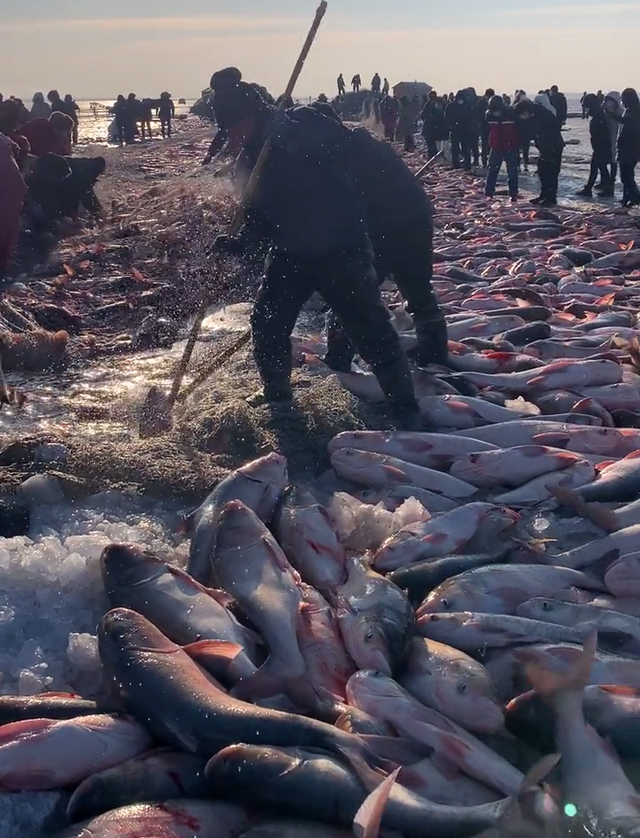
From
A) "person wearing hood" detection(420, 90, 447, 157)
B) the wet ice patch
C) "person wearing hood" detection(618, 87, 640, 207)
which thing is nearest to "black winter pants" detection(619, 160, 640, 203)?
"person wearing hood" detection(618, 87, 640, 207)

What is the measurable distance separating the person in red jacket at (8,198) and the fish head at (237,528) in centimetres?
319

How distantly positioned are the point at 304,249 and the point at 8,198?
2200mm

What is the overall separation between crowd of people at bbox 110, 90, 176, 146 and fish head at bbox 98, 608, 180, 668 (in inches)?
1643

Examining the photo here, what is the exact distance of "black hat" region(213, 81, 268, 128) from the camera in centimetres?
641

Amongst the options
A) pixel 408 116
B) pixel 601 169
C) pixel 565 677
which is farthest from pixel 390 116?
pixel 565 677

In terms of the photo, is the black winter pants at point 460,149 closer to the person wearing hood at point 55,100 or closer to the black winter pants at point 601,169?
the black winter pants at point 601,169

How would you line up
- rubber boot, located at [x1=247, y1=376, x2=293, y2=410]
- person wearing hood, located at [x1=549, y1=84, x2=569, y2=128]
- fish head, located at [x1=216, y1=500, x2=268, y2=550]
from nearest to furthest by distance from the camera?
fish head, located at [x1=216, y1=500, x2=268, y2=550] < rubber boot, located at [x1=247, y1=376, x2=293, y2=410] < person wearing hood, located at [x1=549, y1=84, x2=569, y2=128]

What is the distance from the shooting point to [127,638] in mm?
3512

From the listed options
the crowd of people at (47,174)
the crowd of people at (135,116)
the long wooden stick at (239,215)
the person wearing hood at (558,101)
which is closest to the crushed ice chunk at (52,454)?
the long wooden stick at (239,215)

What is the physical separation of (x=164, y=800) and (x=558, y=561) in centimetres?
241

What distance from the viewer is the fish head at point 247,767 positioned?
9.51ft

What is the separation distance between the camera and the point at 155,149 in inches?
1516

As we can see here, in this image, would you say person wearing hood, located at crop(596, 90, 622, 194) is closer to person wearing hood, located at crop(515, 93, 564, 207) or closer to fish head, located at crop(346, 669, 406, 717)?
person wearing hood, located at crop(515, 93, 564, 207)

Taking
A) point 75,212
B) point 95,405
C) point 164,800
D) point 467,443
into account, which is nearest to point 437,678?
point 164,800
